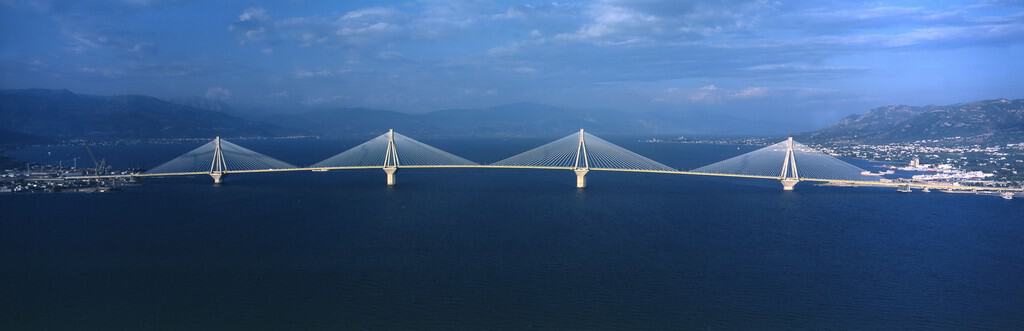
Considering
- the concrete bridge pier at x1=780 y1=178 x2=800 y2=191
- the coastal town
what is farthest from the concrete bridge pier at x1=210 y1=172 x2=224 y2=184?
the coastal town

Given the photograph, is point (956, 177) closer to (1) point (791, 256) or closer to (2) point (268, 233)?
(1) point (791, 256)

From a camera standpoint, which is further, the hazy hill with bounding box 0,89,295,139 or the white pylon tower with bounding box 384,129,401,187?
the hazy hill with bounding box 0,89,295,139

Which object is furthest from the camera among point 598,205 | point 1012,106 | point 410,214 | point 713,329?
point 1012,106

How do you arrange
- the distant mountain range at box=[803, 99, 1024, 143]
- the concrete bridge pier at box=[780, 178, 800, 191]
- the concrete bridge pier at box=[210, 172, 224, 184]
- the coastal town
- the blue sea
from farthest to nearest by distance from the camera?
the distant mountain range at box=[803, 99, 1024, 143]
the coastal town
the concrete bridge pier at box=[210, 172, 224, 184]
the concrete bridge pier at box=[780, 178, 800, 191]
the blue sea

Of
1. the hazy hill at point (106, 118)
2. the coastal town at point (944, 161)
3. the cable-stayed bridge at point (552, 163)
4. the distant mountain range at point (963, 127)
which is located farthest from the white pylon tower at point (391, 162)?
the hazy hill at point (106, 118)

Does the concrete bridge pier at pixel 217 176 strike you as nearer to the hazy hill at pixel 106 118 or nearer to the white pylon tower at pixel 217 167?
the white pylon tower at pixel 217 167

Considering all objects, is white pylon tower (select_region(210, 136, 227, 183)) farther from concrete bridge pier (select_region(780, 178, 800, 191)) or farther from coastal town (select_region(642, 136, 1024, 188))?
coastal town (select_region(642, 136, 1024, 188))

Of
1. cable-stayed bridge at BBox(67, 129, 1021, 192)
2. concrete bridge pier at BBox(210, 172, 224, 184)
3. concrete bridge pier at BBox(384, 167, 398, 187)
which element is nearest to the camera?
cable-stayed bridge at BBox(67, 129, 1021, 192)

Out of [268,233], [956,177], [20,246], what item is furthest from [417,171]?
[956,177]
